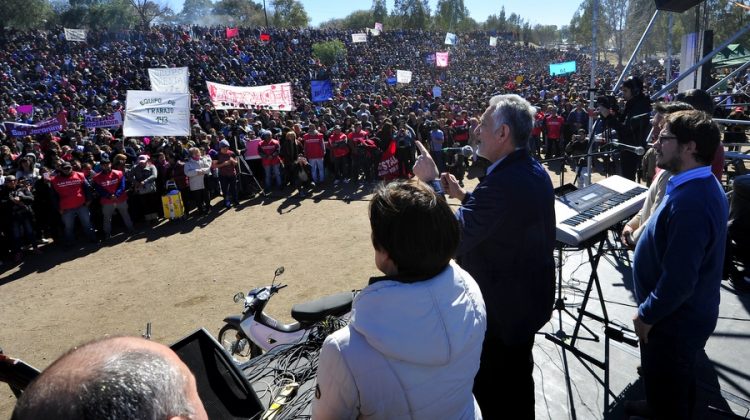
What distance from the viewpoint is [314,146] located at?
37.7 ft

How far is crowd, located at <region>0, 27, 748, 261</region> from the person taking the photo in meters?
8.83

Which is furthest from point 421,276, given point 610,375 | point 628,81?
point 628,81

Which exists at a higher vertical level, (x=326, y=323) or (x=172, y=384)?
(x=172, y=384)

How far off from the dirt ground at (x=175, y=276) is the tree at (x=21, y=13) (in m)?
45.8

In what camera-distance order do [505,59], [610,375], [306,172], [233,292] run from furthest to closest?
[505,59]
[306,172]
[233,292]
[610,375]

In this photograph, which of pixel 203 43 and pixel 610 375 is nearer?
pixel 610 375

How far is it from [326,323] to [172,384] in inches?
101

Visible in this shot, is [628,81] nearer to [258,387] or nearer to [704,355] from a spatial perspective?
[704,355]

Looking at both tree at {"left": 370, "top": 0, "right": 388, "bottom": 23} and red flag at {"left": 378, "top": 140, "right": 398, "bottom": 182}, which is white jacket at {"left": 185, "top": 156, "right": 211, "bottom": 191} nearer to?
red flag at {"left": 378, "top": 140, "right": 398, "bottom": 182}

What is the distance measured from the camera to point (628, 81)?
675 cm

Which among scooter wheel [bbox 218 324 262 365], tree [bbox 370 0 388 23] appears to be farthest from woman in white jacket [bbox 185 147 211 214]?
tree [bbox 370 0 388 23]

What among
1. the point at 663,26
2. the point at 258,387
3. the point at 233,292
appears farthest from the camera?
the point at 663,26

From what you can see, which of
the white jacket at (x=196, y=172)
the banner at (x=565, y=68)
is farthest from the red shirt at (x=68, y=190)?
the banner at (x=565, y=68)

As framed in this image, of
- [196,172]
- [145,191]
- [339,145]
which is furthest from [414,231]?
[339,145]
